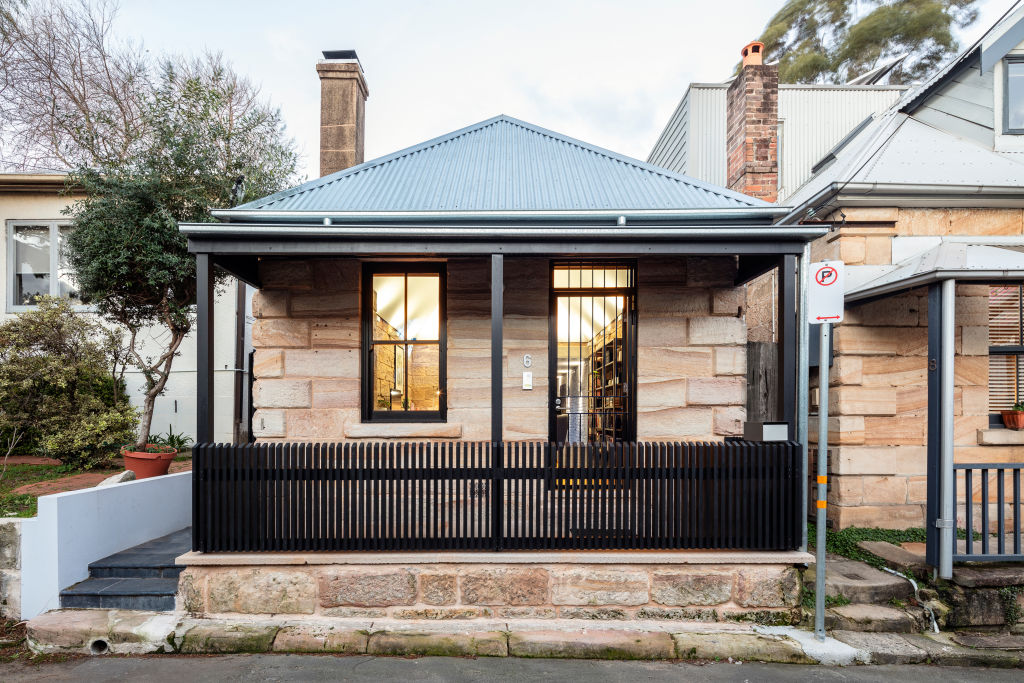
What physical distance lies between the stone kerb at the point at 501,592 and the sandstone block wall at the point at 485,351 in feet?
6.08

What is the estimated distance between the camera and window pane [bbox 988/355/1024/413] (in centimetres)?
670

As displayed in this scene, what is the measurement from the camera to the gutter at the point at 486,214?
19.2 ft

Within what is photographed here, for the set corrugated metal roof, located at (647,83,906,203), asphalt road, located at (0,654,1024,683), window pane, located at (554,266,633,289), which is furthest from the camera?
corrugated metal roof, located at (647,83,906,203)

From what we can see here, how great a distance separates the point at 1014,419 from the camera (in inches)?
257

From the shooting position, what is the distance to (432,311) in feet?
23.4

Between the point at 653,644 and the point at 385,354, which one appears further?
the point at 385,354

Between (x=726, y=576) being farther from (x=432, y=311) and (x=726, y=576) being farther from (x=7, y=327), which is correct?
(x=7, y=327)

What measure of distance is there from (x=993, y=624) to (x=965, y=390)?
2718mm

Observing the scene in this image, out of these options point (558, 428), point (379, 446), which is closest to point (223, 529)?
point (379, 446)

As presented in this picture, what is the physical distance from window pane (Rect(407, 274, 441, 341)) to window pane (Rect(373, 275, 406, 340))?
10 cm

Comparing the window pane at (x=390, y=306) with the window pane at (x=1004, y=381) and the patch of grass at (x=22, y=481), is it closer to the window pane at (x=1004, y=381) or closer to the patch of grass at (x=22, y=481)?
the patch of grass at (x=22, y=481)

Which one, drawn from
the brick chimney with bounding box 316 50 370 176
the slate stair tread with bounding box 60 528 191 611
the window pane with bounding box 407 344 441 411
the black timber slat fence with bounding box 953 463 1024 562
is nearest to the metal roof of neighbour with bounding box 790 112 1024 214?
the black timber slat fence with bounding box 953 463 1024 562

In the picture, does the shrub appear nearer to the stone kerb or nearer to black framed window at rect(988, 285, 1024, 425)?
the stone kerb

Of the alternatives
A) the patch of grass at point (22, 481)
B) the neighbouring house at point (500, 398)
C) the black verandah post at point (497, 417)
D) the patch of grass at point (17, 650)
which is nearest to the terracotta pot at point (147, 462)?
the patch of grass at point (22, 481)
